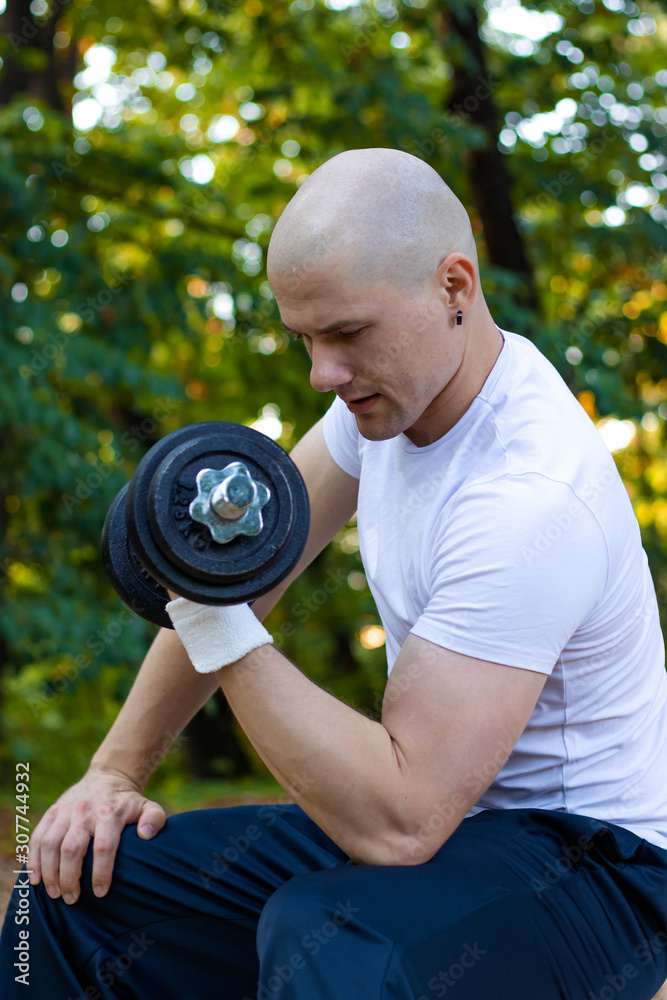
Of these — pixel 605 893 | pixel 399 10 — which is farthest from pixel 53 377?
pixel 605 893

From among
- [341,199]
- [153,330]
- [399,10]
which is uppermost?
[341,199]

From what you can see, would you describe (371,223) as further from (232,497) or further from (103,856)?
(103,856)

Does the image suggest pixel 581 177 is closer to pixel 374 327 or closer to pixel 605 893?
pixel 374 327

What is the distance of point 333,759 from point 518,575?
1.14 ft

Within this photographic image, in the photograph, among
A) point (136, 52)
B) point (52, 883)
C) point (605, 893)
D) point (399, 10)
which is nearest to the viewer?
point (605, 893)

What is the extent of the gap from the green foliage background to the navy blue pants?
5.84 ft

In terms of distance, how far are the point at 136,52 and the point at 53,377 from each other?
3400 millimetres

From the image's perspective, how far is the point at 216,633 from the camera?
1.33 metres

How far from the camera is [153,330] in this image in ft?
15.4

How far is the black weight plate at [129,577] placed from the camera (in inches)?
59.2

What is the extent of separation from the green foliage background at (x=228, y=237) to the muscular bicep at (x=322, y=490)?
163 cm

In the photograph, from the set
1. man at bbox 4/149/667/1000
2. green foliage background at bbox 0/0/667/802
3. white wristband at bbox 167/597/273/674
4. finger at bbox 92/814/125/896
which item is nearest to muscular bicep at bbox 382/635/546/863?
man at bbox 4/149/667/1000

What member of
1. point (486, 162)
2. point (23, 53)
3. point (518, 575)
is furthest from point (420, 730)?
point (486, 162)

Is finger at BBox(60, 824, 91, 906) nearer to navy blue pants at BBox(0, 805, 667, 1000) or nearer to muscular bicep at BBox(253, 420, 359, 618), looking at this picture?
navy blue pants at BBox(0, 805, 667, 1000)
